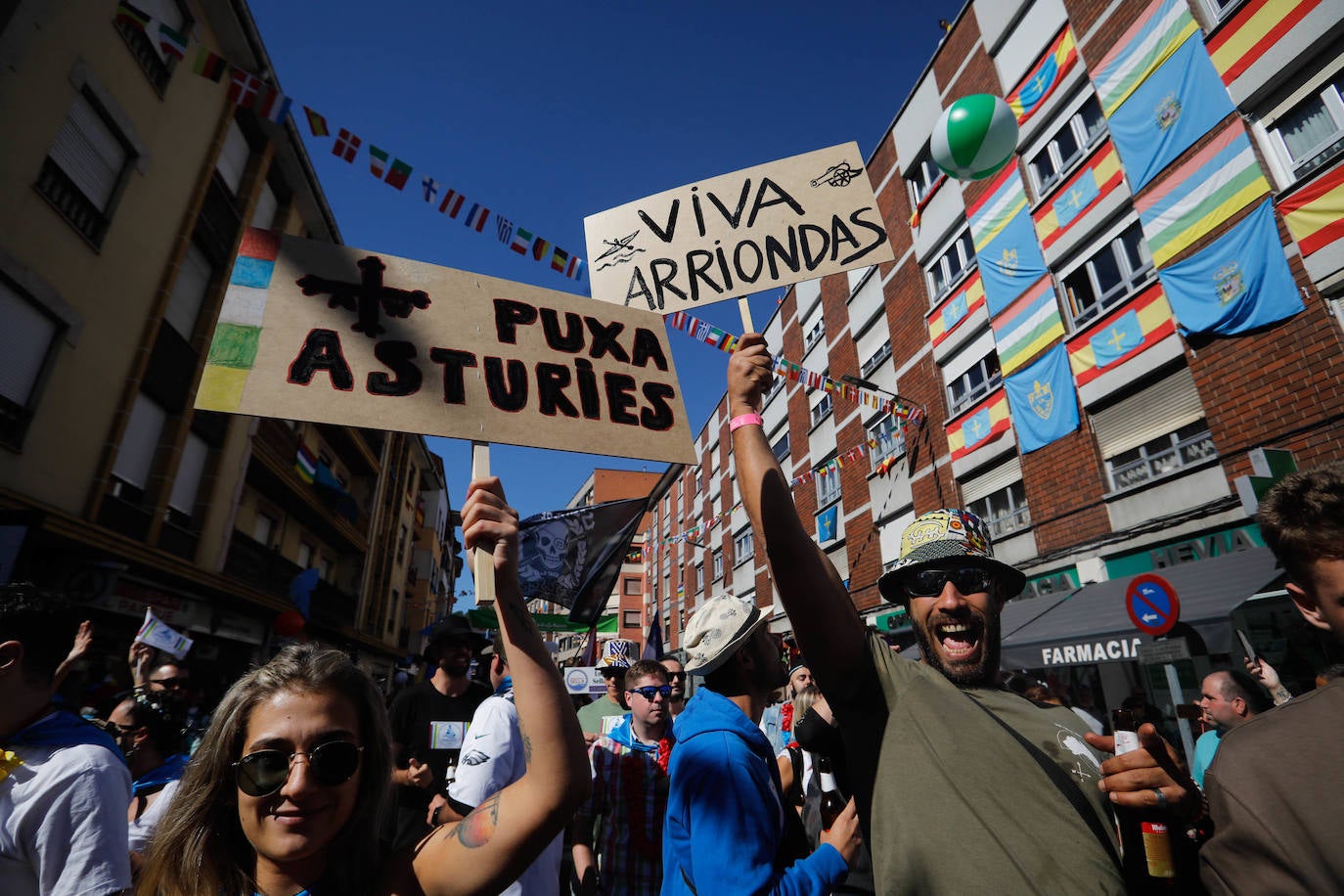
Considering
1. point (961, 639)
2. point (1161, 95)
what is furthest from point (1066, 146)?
point (961, 639)

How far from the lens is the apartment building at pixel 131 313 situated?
27.6 feet

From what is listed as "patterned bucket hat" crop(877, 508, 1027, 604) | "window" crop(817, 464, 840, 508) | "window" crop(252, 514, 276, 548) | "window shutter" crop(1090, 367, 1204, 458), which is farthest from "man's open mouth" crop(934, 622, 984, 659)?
"window" crop(817, 464, 840, 508)

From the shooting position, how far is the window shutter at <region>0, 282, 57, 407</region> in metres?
8.20

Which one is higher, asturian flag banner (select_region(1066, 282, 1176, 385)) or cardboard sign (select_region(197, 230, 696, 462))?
asturian flag banner (select_region(1066, 282, 1176, 385))

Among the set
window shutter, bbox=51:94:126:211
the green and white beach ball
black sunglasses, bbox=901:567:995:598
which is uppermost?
window shutter, bbox=51:94:126:211

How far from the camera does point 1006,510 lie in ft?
45.6

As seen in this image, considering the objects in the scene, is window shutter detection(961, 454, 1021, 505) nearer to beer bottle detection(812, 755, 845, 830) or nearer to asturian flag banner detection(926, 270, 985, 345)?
asturian flag banner detection(926, 270, 985, 345)

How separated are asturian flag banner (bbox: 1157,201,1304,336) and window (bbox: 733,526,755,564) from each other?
64.5 feet

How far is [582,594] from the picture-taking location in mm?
7355


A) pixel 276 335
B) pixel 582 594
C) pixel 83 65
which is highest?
pixel 83 65

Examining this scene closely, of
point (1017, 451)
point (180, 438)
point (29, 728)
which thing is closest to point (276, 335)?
point (29, 728)

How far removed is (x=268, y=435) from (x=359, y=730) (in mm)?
17156

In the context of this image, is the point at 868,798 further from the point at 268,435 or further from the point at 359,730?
the point at 268,435

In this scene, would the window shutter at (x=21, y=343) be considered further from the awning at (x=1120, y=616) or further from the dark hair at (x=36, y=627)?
the awning at (x=1120, y=616)
